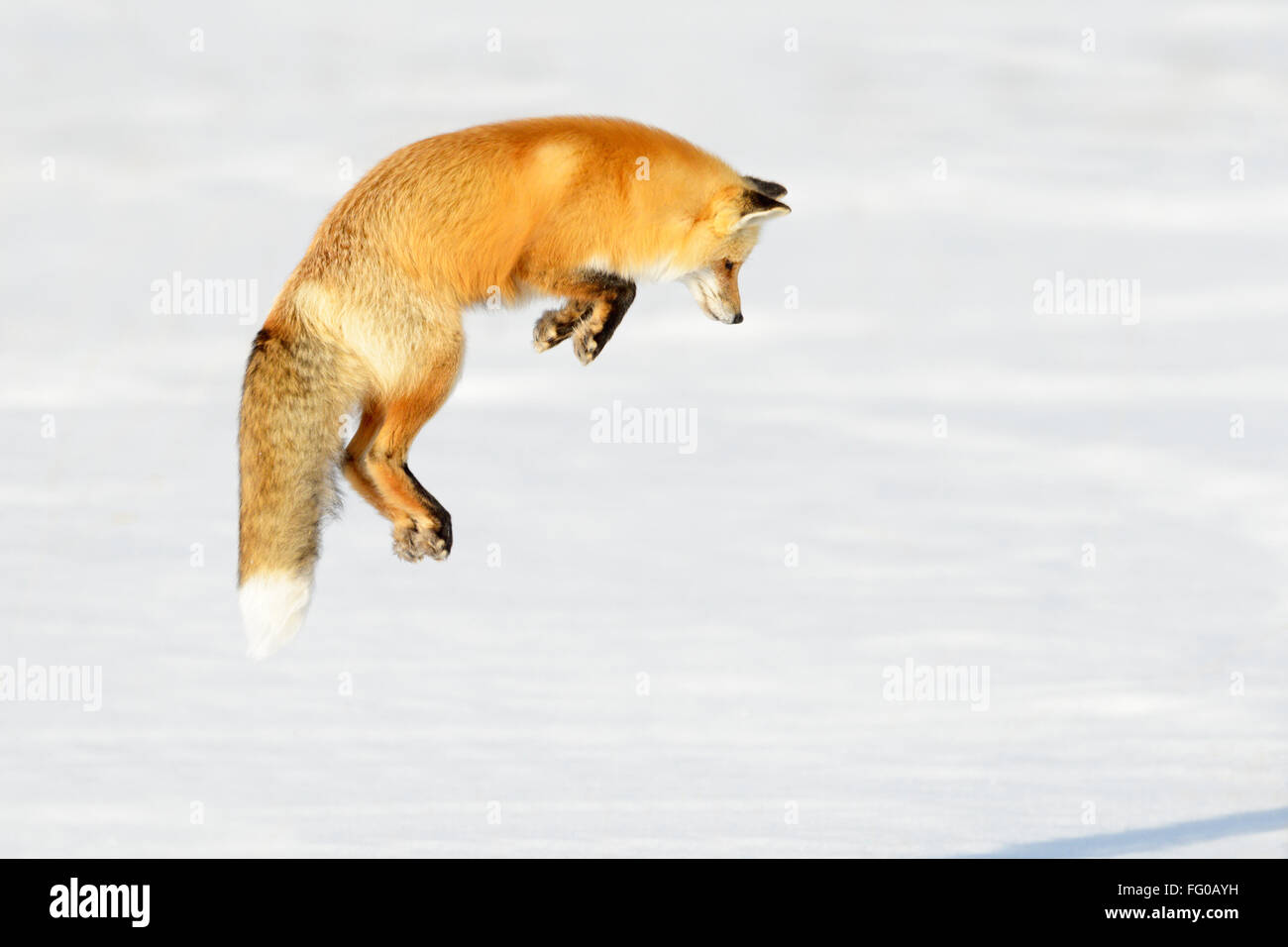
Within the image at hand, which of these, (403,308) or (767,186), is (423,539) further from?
(767,186)

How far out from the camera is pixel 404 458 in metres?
5.77

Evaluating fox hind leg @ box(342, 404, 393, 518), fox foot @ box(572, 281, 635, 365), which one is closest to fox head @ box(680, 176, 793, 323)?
fox foot @ box(572, 281, 635, 365)

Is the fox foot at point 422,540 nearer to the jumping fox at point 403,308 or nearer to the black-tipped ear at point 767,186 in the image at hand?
the jumping fox at point 403,308

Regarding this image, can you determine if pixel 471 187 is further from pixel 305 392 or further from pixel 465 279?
pixel 305 392

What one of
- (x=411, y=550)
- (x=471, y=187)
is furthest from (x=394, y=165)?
(x=411, y=550)

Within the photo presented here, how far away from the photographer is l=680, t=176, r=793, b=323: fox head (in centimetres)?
608

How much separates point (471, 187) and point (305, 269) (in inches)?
28.3

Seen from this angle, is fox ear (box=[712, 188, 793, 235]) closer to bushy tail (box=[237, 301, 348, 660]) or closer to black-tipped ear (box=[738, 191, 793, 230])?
black-tipped ear (box=[738, 191, 793, 230])

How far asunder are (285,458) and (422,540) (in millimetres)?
608

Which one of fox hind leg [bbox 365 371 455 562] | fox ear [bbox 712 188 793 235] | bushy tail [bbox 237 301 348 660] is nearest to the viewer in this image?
bushy tail [bbox 237 301 348 660]

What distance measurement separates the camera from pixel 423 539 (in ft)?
19.0

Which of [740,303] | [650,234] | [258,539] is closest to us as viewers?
[258,539]

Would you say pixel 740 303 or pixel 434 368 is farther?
pixel 740 303

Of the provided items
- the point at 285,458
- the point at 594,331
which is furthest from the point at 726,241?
the point at 285,458
